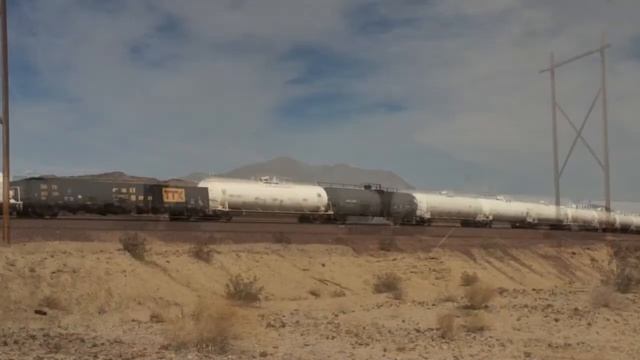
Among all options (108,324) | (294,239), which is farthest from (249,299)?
(294,239)

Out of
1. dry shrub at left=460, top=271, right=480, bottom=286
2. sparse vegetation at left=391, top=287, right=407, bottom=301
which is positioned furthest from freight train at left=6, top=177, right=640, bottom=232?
sparse vegetation at left=391, top=287, right=407, bottom=301

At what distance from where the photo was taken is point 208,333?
1271cm

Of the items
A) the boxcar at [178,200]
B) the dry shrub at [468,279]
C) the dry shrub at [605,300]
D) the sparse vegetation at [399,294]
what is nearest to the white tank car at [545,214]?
the dry shrub at [468,279]

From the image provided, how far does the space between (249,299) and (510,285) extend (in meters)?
17.3

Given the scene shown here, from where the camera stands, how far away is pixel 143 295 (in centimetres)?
2080

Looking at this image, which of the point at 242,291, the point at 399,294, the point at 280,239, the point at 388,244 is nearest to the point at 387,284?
the point at 399,294

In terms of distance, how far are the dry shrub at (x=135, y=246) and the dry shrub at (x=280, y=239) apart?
23.4ft

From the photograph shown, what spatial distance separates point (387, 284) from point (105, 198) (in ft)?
54.8

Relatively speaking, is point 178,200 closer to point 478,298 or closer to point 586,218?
point 478,298

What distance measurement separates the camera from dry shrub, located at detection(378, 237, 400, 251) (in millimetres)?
34625

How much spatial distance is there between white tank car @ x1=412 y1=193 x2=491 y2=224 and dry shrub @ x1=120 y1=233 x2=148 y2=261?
1128 inches

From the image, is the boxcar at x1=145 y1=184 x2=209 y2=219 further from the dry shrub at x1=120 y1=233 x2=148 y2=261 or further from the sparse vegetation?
the sparse vegetation

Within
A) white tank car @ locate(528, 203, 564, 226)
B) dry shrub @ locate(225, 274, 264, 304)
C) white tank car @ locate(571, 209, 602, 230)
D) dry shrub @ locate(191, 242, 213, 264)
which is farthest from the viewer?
white tank car @ locate(571, 209, 602, 230)

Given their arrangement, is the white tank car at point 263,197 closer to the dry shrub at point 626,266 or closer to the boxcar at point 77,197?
the boxcar at point 77,197
